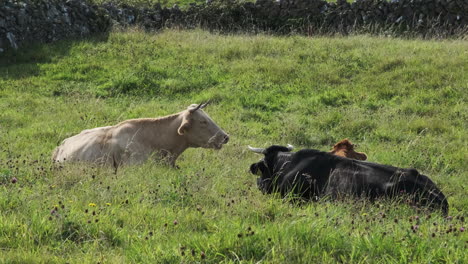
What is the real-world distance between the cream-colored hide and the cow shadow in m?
6.76

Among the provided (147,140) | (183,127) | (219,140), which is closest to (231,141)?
(219,140)

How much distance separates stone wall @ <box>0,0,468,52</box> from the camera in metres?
17.7

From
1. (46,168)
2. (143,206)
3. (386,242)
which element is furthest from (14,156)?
(386,242)

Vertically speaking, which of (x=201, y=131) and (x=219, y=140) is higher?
(x=201, y=131)

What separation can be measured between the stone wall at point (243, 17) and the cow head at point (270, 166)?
A: 11.6 meters

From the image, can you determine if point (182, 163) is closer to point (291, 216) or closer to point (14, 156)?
point (14, 156)

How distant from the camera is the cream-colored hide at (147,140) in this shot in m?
8.85

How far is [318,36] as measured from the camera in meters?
18.7

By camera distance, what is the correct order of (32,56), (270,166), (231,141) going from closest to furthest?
(270,166), (231,141), (32,56)

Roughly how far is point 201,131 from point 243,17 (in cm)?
1391

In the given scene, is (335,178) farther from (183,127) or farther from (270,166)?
(183,127)

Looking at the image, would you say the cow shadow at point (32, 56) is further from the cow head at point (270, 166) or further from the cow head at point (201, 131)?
the cow head at point (270, 166)

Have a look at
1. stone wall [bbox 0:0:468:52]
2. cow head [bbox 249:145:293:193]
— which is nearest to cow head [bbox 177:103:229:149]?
cow head [bbox 249:145:293:193]

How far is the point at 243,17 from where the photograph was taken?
→ 22.1 metres
